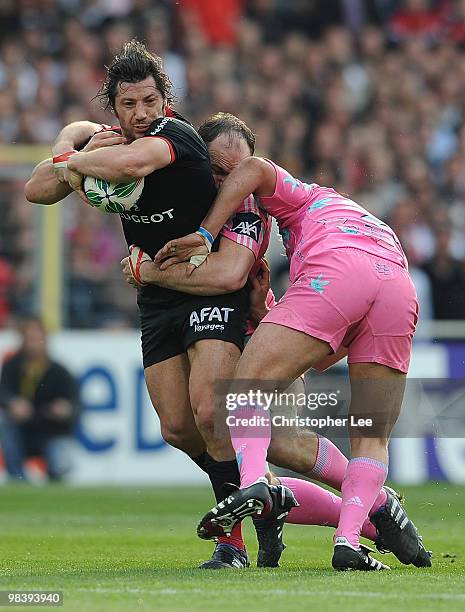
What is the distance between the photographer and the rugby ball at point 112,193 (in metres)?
6.58

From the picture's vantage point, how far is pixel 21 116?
1592 centimetres

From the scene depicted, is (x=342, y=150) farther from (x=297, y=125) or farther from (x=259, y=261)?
(x=259, y=261)

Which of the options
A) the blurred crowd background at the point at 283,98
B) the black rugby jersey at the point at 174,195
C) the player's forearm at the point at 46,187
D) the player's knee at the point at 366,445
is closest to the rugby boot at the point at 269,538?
the player's knee at the point at 366,445

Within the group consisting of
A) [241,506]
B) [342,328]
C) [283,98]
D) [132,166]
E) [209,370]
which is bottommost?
[241,506]

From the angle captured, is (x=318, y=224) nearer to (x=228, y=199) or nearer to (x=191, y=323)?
(x=228, y=199)

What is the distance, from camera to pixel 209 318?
6820 mm

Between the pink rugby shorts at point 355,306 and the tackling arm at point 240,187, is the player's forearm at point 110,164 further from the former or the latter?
the pink rugby shorts at point 355,306

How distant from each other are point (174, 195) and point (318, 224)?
0.69 meters

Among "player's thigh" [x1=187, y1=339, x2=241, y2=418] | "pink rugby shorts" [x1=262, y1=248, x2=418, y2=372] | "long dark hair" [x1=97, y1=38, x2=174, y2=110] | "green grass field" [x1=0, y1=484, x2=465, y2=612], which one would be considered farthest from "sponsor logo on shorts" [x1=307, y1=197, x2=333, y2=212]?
"green grass field" [x1=0, y1=484, x2=465, y2=612]

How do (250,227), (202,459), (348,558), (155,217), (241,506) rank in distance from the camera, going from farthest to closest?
(202,459)
(250,227)
(155,217)
(348,558)
(241,506)

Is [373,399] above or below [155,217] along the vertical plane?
below

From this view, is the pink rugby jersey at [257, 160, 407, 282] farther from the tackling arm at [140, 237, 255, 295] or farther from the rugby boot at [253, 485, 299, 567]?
the rugby boot at [253, 485, 299, 567]

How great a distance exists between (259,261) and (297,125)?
9.31m

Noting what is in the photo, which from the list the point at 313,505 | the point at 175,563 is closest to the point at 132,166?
the point at 313,505
